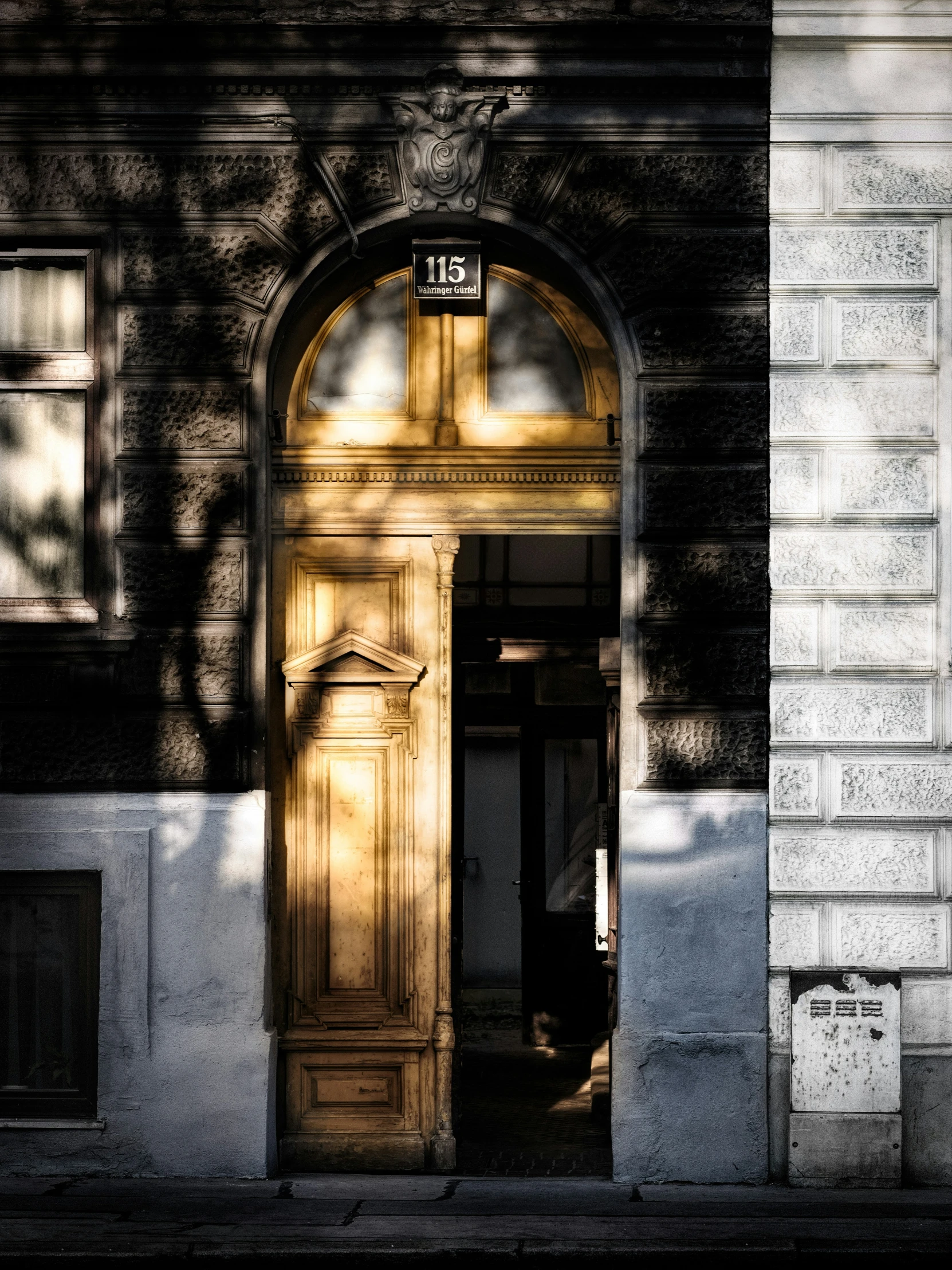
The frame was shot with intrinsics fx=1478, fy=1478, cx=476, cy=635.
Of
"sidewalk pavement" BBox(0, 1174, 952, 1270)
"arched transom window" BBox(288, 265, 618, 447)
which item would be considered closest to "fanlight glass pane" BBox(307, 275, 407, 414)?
"arched transom window" BBox(288, 265, 618, 447)

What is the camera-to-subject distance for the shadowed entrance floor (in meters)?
8.38

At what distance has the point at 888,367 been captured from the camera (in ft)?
26.7

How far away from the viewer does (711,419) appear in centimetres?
816

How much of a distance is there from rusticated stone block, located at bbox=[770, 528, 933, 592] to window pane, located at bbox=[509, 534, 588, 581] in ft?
9.15

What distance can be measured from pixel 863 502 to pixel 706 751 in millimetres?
1616

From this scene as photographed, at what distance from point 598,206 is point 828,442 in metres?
1.84

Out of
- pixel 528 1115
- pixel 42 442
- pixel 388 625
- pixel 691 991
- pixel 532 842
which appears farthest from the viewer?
pixel 532 842

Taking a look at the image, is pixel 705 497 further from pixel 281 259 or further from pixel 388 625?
pixel 281 259

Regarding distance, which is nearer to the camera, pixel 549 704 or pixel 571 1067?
pixel 571 1067

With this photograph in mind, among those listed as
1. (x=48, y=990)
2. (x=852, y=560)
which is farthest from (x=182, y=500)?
(x=852, y=560)

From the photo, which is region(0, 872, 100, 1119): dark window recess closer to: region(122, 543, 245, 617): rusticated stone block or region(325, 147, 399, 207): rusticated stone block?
region(122, 543, 245, 617): rusticated stone block

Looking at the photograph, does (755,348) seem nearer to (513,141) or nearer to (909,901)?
(513,141)

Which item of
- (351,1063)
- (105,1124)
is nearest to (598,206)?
(351,1063)

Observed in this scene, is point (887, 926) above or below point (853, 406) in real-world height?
below
